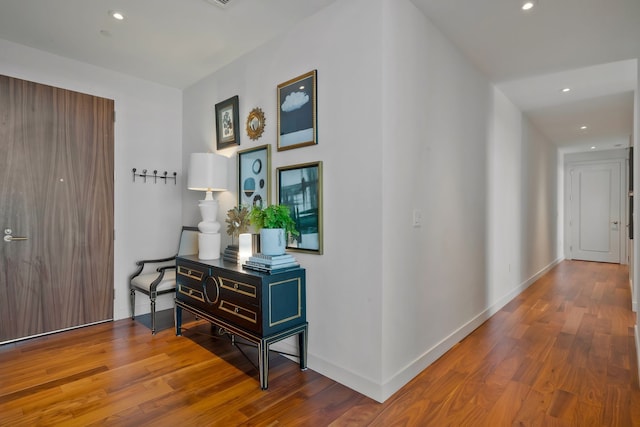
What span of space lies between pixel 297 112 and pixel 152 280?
2180mm

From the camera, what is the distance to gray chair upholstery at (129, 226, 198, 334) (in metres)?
3.20

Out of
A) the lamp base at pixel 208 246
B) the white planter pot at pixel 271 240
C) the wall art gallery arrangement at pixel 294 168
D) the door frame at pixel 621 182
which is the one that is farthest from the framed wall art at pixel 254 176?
the door frame at pixel 621 182

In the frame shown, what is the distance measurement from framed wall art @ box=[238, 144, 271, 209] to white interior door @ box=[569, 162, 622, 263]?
7.94 metres

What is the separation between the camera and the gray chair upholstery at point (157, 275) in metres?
3.20

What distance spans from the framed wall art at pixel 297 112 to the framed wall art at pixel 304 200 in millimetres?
194

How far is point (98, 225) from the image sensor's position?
3418 millimetres

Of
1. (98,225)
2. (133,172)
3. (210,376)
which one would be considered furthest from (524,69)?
(98,225)

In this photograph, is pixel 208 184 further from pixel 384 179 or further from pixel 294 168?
pixel 384 179

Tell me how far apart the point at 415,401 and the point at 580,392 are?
108 cm

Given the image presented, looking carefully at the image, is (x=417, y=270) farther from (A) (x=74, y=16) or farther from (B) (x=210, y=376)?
(A) (x=74, y=16)

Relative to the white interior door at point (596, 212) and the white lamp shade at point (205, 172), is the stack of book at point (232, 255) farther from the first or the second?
the white interior door at point (596, 212)

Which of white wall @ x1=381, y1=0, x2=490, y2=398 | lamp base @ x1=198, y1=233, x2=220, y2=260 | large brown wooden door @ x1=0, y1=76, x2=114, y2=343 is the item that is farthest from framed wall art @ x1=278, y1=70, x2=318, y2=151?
large brown wooden door @ x1=0, y1=76, x2=114, y2=343

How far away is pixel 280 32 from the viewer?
2719 millimetres

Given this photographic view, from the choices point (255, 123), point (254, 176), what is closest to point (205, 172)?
point (254, 176)
